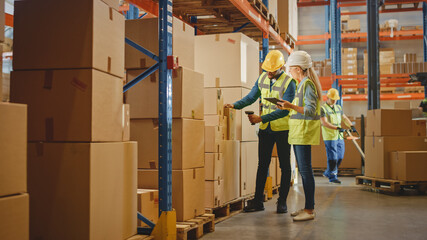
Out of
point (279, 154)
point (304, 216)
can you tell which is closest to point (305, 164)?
point (304, 216)

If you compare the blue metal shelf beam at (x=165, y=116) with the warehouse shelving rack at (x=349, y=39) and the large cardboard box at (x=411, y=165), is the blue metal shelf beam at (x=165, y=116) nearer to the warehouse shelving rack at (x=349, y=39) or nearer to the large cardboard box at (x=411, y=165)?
the large cardboard box at (x=411, y=165)

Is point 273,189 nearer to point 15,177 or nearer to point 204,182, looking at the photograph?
point 204,182

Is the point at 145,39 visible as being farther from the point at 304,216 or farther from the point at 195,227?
the point at 304,216

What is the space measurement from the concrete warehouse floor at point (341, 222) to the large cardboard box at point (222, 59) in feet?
5.56

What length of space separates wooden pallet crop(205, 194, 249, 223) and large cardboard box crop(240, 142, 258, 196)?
145 millimetres

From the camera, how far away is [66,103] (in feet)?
9.49

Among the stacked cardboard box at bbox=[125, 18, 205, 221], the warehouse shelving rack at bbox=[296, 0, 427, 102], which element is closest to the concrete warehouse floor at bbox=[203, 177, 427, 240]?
the stacked cardboard box at bbox=[125, 18, 205, 221]

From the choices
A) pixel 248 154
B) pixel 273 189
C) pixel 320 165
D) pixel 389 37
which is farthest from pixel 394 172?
pixel 389 37

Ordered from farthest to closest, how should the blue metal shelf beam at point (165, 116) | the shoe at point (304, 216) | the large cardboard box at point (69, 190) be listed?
1. the shoe at point (304, 216)
2. the blue metal shelf beam at point (165, 116)
3. the large cardboard box at point (69, 190)

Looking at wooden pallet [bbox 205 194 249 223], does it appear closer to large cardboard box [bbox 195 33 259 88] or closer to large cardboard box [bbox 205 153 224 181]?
large cardboard box [bbox 205 153 224 181]

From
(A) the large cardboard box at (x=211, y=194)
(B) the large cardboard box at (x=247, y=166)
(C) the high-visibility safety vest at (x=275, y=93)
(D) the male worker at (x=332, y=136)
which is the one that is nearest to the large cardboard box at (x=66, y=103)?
(A) the large cardboard box at (x=211, y=194)

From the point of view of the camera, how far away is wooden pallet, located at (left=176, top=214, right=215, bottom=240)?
386 cm

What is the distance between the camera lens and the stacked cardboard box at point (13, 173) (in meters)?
2.08

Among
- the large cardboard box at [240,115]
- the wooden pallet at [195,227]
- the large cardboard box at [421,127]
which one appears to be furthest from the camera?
the large cardboard box at [421,127]
